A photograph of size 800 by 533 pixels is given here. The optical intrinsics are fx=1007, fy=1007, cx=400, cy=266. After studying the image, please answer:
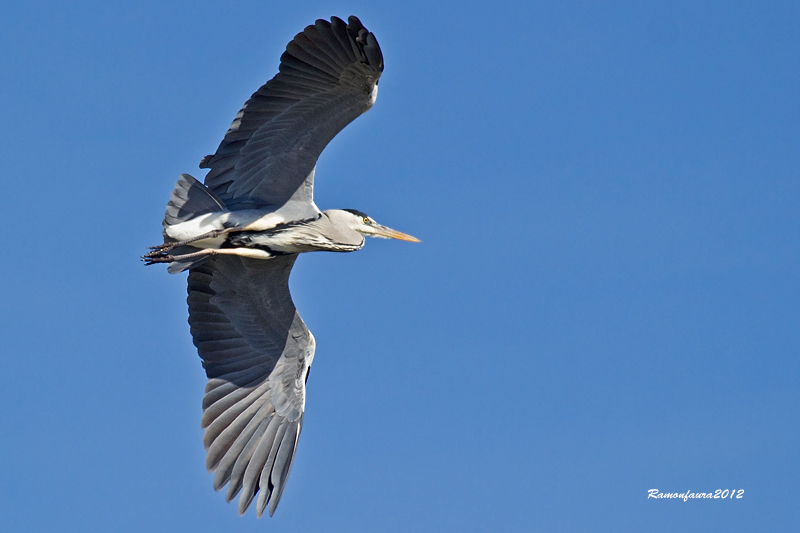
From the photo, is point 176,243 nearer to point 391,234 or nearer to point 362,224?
point 362,224

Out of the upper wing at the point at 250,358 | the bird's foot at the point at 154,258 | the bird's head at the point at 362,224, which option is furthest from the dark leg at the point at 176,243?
the bird's head at the point at 362,224

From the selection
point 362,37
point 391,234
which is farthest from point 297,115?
point 391,234

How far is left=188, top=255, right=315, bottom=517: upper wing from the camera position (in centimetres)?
1035

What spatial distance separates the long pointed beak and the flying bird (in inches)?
1.0

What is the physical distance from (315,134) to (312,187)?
2.12 feet

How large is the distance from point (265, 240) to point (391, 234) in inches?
68.8

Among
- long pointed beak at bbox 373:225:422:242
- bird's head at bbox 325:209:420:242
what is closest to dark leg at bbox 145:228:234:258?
bird's head at bbox 325:209:420:242

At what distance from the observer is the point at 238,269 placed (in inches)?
418

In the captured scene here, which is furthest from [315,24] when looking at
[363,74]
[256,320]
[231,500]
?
[231,500]

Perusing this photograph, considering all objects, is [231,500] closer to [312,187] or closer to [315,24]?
[312,187]

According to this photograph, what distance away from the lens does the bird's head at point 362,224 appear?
10555 mm

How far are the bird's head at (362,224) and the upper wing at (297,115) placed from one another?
0.46m

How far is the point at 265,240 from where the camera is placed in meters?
10.1

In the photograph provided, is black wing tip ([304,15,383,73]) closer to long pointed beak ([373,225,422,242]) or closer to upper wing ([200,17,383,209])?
upper wing ([200,17,383,209])
